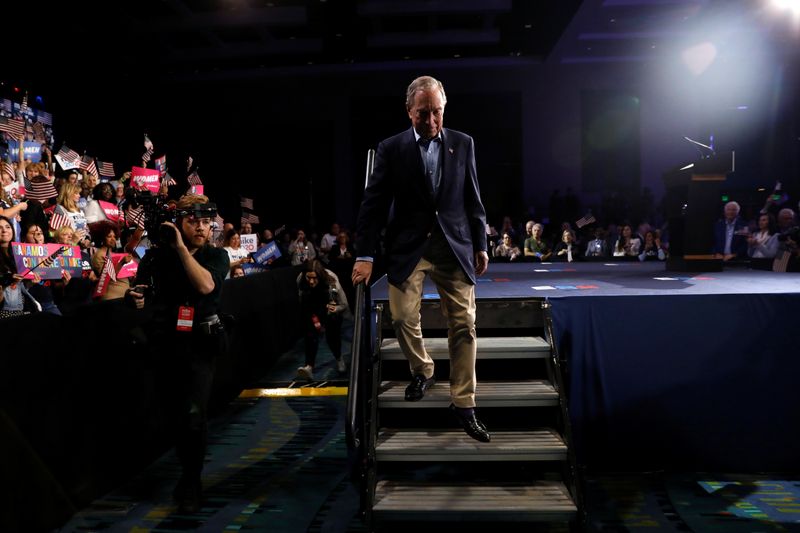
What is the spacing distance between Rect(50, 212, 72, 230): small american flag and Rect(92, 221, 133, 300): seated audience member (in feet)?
1.38

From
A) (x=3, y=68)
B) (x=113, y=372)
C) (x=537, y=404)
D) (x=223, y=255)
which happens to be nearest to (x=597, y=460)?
(x=537, y=404)

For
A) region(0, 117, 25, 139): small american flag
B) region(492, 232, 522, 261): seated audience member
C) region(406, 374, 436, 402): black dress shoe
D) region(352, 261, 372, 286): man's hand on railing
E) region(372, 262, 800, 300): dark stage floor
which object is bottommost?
region(406, 374, 436, 402): black dress shoe

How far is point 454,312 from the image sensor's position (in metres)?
2.96

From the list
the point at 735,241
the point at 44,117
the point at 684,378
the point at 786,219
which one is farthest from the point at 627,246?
the point at 44,117

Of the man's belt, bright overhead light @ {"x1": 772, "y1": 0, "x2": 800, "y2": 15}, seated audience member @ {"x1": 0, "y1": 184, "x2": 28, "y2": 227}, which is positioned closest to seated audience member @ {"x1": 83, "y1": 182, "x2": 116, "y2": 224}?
seated audience member @ {"x1": 0, "y1": 184, "x2": 28, "y2": 227}

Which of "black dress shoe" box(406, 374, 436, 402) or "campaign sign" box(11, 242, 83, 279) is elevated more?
"campaign sign" box(11, 242, 83, 279)

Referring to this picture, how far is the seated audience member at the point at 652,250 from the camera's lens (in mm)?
9414

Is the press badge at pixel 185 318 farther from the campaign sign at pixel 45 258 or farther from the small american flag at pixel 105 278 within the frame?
the campaign sign at pixel 45 258

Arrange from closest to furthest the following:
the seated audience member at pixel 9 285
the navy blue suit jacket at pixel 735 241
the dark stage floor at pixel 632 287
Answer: the dark stage floor at pixel 632 287 < the seated audience member at pixel 9 285 < the navy blue suit jacket at pixel 735 241

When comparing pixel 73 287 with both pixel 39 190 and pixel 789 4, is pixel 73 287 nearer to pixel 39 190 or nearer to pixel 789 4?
pixel 39 190

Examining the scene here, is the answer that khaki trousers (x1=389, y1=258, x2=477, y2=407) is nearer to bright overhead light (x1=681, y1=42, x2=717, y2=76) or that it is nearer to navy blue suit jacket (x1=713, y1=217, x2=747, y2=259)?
navy blue suit jacket (x1=713, y1=217, x2=747, y2=259)

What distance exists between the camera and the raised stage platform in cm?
362

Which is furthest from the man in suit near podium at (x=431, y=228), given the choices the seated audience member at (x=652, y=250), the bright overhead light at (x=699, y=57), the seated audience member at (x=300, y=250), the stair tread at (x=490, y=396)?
the bright overhead light at (x=699, y=57)

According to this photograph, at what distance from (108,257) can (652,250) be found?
334 inches
